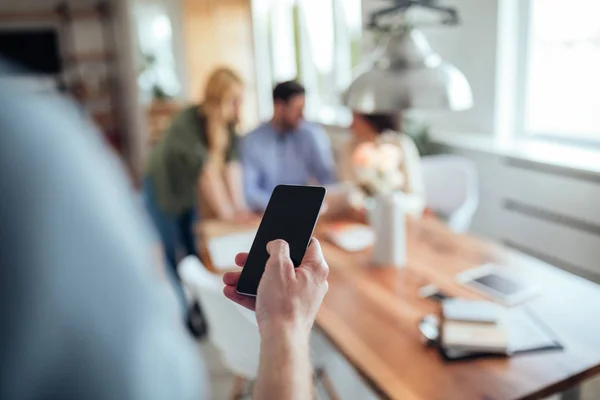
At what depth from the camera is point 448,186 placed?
2758 mm

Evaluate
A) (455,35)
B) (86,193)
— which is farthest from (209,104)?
(86,193)

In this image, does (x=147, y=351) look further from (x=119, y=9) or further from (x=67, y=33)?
(x=67, y=33)

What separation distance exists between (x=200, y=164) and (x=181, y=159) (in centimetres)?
10

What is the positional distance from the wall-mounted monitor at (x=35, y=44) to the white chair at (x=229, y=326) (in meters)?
5.31

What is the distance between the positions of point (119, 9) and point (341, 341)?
5.50m

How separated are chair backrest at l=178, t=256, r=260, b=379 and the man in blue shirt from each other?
1.02m

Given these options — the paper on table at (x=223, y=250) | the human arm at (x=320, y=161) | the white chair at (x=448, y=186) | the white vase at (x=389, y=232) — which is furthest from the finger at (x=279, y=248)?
the human arm at (x=320, y=161)

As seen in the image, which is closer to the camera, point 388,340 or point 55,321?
point 55,321

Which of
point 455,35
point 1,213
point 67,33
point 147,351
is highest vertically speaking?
point 67,33

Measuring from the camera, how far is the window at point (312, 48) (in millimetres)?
4355

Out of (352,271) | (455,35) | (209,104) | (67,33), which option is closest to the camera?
(352,271)

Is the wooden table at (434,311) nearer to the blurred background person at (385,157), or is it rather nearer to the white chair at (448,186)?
the blurred background person at (385,157)

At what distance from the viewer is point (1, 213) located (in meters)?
0.35

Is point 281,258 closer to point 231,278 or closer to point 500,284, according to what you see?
point 231,278
